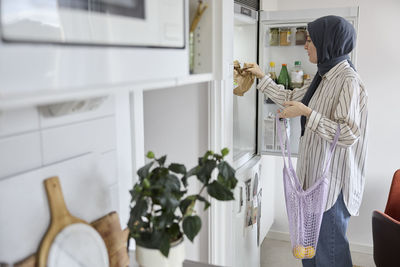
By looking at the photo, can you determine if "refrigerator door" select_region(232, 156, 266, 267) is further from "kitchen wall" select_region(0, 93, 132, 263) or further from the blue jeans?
"kitchen wall" select_region(0, 93, 132, 263)

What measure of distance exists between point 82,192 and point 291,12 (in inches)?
63.3

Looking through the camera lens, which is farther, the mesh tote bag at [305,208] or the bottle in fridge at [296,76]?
the bottle in fridge at [296,76]

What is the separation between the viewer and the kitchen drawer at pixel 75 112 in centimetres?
94

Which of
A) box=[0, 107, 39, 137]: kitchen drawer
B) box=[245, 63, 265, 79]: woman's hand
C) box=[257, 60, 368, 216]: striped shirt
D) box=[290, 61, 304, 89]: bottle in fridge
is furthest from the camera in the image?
box=[290, 61, 304, 89]: bottle in fridge

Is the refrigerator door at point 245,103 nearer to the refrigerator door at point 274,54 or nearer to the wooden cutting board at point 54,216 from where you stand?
the refrigerator door at point 274,54

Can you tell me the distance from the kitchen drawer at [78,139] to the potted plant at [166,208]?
217 millimetres

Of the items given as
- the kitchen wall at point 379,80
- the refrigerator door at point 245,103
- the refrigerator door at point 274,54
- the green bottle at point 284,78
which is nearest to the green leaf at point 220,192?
the refrigerator door at point 245,103

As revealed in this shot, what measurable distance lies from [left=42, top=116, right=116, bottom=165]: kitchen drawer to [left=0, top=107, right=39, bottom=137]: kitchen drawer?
0.15 ft

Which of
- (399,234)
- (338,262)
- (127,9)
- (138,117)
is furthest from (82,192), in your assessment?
(399,234)

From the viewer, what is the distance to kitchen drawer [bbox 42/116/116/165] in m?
1.01

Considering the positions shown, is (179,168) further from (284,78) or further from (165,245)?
(284,78)

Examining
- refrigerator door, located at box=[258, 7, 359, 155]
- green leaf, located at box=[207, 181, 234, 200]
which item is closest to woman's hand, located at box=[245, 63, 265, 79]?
refrigerator door, located at box=[258, 7, 359, 155]

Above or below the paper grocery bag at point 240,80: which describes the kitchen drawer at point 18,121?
below

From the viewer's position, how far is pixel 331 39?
1.91 m
